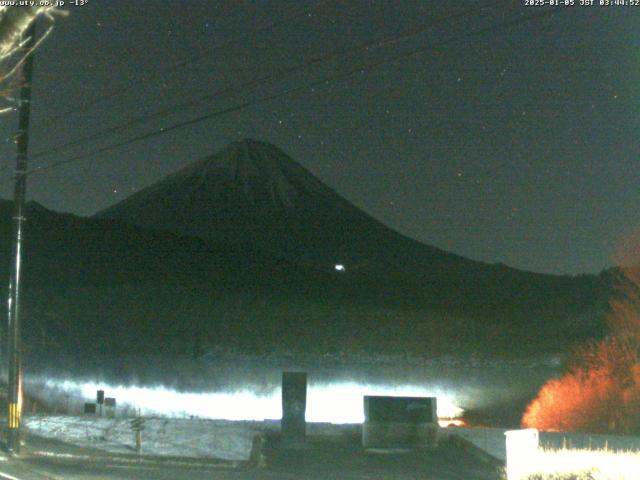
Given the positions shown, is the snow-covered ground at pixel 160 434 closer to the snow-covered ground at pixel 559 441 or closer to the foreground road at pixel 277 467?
the foreground road at pixel 277 467

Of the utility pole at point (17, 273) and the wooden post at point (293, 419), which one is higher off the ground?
the utility pole at point (17, 273)

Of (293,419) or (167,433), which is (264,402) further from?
(293,419)

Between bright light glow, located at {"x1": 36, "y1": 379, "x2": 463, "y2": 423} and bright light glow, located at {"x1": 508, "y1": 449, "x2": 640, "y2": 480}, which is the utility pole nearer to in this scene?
bright light glow, located at {"x1": 508, "y1": 449, "x2": 640, "y2": 480}

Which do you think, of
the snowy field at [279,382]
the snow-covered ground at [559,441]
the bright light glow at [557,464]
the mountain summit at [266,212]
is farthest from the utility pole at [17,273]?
the mountain summit at [266,212]

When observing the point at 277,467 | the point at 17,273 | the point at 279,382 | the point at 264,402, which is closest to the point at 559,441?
the point at 277,467

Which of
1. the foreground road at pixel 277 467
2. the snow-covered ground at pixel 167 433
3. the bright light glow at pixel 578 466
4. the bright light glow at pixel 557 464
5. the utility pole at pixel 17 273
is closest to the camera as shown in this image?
the bright light glow at pixel 578 466

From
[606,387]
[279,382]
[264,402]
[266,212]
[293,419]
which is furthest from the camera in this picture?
[266,212]

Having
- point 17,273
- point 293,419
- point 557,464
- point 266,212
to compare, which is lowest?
point 557,464
